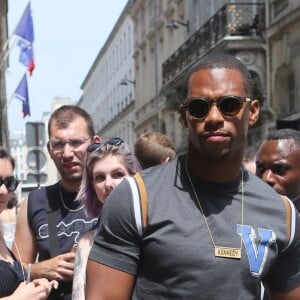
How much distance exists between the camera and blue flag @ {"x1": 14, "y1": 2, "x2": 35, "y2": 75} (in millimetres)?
22891

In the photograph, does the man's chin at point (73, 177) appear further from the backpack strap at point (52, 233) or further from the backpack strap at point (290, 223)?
the backpack strap at point (290, 223)

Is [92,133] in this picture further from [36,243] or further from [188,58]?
[188,58]

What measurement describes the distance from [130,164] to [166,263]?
1319 millimetres

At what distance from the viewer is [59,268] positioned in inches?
139

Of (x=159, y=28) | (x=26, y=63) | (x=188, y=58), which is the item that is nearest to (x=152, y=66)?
(x=159, y=28)

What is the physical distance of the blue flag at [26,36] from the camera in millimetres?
22891

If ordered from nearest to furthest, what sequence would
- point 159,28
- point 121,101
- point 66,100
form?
point 159,28 < point 121,101 < point 66,100

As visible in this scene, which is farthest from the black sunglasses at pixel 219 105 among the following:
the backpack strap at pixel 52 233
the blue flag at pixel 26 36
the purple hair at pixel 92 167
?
the blue flag at pixel 26 36

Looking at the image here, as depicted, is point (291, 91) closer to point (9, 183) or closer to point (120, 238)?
point (9, 183)

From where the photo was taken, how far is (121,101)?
5647 cm

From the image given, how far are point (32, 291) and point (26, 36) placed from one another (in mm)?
20619

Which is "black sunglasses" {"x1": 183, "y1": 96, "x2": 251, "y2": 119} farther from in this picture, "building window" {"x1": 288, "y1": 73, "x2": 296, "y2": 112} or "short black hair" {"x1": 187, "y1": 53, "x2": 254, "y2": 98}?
"building window" {"x1": 288, "y1": 73, "x2": 296, "y2": 112}

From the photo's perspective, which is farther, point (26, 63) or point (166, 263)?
point (26, 63)

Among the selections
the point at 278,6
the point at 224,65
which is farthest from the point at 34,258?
the point at 278,6
